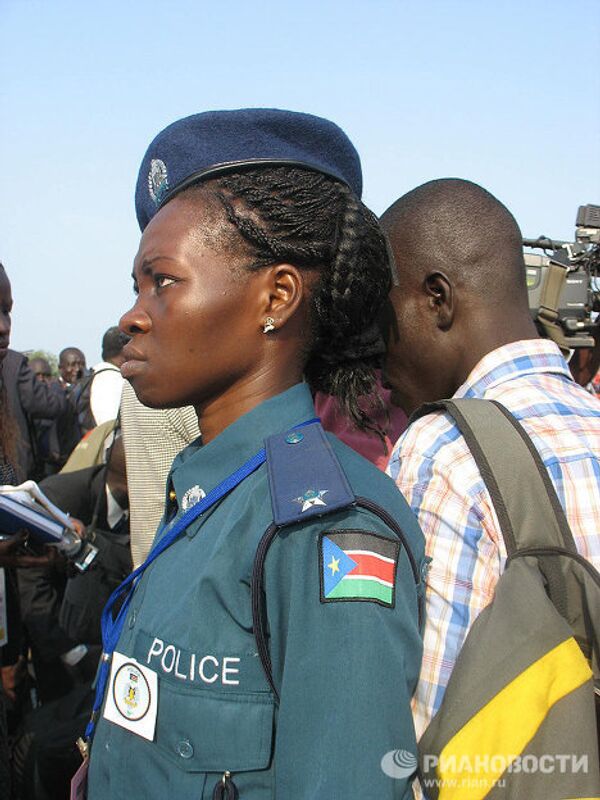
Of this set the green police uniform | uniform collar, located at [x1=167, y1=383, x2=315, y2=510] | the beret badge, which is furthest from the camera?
the beret badge

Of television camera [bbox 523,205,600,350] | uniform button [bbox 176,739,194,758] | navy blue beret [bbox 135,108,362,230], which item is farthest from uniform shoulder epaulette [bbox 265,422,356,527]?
television camera [bbox 523,205,600,350]

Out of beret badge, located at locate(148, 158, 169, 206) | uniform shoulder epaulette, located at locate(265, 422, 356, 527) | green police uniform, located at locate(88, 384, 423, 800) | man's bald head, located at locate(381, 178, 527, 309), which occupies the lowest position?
green police uniform, located at locate(88, 384, 423, 800)

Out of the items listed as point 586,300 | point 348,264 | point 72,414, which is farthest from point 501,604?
point 72,414

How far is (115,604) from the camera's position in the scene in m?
1.47

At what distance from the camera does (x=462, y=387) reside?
5.55 ft

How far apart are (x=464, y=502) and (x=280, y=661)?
1.44ft

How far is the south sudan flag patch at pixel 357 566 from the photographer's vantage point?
3.25ft

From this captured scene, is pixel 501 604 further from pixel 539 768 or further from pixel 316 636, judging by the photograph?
pixel 316 636

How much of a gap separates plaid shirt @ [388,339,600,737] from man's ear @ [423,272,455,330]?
31 centimetres

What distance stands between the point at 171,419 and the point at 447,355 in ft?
4.71

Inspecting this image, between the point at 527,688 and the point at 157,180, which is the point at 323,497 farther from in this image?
the point at 157,180

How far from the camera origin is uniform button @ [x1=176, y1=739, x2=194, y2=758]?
1048mm

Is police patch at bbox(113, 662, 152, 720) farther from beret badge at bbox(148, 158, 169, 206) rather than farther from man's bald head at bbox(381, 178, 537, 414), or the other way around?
man's bald head at bbox(381, 178, 537, 414)

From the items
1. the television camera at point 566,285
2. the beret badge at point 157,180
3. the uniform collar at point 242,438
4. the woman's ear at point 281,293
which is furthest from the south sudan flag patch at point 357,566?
the television camera at point 566,285
